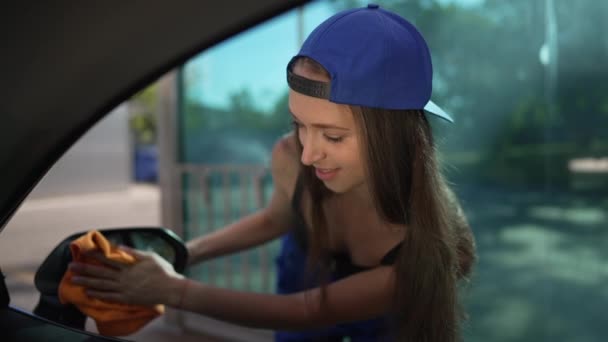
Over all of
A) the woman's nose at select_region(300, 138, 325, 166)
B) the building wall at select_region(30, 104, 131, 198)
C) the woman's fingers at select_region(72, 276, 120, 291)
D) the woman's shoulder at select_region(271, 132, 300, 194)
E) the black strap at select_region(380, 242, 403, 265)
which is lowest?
the building wall at select_region(30, 104, 131, 198)

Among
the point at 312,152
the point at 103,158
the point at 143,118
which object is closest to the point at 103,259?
the point at 312,152

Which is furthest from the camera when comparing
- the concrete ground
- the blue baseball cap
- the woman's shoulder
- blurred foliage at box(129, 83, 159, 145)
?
blurred foliage at box(129, 83, 159, 145)

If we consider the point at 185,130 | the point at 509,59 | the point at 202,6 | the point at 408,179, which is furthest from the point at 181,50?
the point at 185,130

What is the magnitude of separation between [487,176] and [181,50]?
2079 millimetres

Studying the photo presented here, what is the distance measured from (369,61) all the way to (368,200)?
0.38m

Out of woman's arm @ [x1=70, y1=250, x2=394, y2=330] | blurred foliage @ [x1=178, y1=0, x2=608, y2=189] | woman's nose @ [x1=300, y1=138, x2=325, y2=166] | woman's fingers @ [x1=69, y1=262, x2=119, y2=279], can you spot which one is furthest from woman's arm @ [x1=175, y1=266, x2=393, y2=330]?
blurred foliage @ [x1=178, y1=0, x2=608, y2=189]

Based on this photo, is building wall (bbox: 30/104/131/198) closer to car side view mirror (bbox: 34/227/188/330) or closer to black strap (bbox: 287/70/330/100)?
car side view mirror (bbox: 34/227/188/330)

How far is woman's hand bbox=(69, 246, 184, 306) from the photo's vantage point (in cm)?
76

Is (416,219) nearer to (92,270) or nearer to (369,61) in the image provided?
(369,61)

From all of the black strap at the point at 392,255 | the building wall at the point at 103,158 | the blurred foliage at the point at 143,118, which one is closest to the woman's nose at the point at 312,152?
the black strap at the point at 392,255

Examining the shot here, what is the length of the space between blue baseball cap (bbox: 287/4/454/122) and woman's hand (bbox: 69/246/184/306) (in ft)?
1.10

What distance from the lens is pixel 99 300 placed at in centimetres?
77

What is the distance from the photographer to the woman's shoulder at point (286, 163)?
1080 millimetres

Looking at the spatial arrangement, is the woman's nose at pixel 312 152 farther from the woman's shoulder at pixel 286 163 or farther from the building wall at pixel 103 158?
the building wall at pixel 103 158
